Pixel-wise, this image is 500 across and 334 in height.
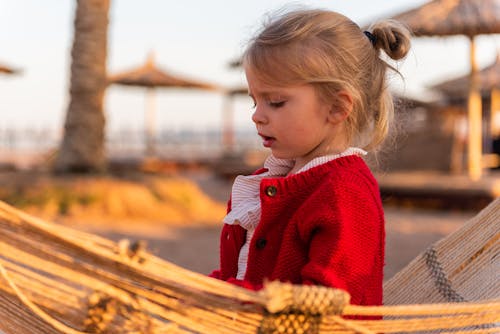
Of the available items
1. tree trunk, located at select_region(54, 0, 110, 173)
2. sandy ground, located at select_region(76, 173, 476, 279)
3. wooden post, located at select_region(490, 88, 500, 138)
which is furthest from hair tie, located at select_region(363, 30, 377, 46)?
wooden post, located at select_region(490, 88, 500, 138)

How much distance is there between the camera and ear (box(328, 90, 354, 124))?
164cm

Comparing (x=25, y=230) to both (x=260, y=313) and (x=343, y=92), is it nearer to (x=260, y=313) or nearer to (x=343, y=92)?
(x=260, y=313)

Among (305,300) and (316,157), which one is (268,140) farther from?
(305,300)

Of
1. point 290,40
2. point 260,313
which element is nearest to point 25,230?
point 260,313

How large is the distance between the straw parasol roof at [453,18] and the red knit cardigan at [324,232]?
7321 mm

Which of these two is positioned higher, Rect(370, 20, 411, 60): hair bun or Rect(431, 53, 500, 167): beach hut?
Rect(431, 53, 500, 167): beach hut

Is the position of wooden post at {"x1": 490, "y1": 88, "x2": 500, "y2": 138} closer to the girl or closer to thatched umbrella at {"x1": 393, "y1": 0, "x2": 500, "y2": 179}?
thatched umbrella at {"x1": 393, "y1": 0, "x2": 500, "y2": 179}

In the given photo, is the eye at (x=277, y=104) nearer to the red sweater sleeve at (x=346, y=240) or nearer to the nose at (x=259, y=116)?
the nose at (x=259, y=116)

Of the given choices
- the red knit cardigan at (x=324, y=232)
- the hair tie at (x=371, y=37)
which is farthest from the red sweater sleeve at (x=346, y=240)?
the hair tie at (x=371, y=37)

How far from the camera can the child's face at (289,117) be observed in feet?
5.19

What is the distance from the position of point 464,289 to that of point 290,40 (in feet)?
3.16

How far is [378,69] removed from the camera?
1799 mm

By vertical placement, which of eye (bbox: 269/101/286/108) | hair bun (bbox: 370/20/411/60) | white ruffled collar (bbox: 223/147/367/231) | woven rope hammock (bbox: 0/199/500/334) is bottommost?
woven rope hammock (bbox: 0/199/500/334)

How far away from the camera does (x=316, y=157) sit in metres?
1.68
